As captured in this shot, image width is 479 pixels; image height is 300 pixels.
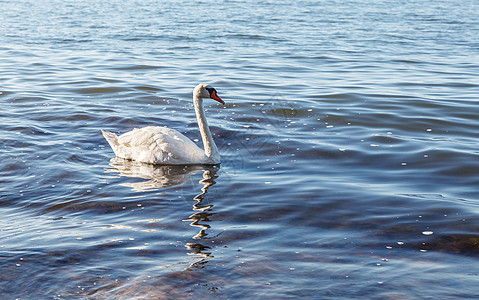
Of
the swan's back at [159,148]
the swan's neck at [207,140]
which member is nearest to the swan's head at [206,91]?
the swan's neck at [207,140]

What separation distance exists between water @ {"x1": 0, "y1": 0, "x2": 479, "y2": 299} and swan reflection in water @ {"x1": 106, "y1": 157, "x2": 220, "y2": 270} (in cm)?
5

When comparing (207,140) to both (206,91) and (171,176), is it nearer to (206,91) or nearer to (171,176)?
(206,91)

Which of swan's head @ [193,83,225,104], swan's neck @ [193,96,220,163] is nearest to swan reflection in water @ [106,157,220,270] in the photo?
swan's neck @ [193,96,220,163]

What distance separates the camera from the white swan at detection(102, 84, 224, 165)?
10852mm

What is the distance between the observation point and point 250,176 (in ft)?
34.1

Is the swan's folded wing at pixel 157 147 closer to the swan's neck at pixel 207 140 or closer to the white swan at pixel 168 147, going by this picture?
the white swan at pixel 168 147

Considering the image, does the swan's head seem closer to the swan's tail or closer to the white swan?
the white swan

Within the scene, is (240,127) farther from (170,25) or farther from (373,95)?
(170,25)

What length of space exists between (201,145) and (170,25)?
17236 mm

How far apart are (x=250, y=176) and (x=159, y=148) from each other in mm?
1654

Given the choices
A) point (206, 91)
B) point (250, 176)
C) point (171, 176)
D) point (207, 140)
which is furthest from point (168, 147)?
point (250, 176)

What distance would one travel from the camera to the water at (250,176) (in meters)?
Answer: 6.90

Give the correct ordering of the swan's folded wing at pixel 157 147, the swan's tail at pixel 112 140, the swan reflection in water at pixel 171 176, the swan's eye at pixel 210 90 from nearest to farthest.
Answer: the swan reflection in water at pixel 171 176
the swan's folded wing at pixel 157 147
the swan's eye at pixel 210 90
the swan's tail at pixel 112 140

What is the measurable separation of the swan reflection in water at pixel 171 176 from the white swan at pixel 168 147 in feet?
0.33
